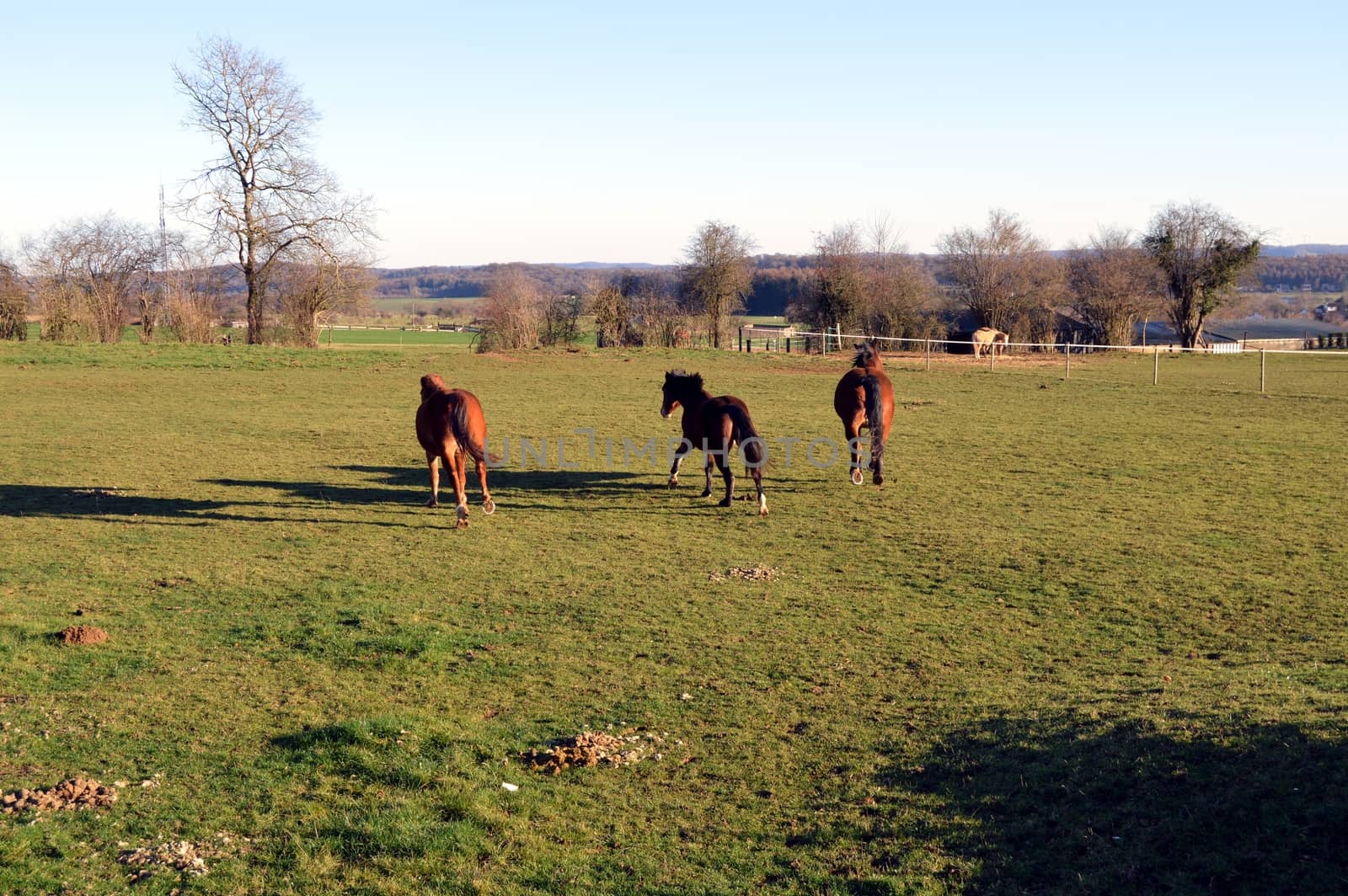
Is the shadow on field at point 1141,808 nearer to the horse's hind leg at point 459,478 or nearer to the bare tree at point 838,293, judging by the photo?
the horse's hind leg at point 459,478

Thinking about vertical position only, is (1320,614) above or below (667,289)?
below

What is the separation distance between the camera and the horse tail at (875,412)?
12.7m

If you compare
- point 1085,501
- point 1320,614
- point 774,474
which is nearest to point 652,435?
point 774,474

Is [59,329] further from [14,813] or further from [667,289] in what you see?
[14,813]

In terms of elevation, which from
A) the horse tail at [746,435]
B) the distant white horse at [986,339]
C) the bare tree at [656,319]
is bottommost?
the horse tail at [746,435]

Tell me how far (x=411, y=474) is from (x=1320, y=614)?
34.6 feet

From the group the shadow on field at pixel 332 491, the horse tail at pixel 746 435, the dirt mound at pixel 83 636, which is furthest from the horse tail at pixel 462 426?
the dirt mound at pixel 83 636

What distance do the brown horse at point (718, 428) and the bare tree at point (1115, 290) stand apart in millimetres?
44593

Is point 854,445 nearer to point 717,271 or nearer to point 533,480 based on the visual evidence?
point 533,480

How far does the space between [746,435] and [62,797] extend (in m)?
7.89

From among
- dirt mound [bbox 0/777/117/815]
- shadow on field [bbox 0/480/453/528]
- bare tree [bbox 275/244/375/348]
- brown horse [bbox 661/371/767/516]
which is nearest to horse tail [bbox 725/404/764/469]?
brown horse [bbox 661/371/767/516]

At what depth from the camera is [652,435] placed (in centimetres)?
1752

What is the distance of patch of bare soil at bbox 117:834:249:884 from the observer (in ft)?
13.6

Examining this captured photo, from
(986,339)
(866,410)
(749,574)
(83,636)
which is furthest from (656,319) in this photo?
(83,636)
